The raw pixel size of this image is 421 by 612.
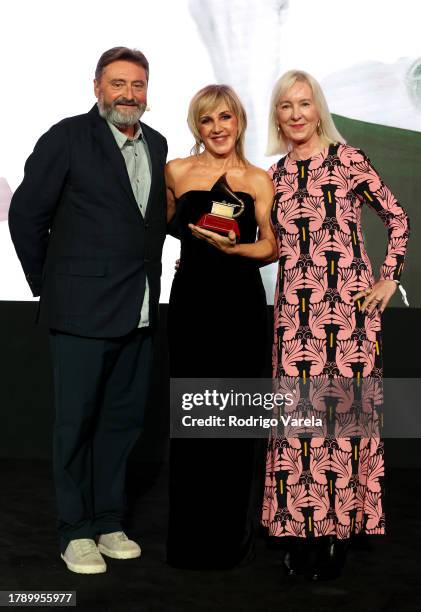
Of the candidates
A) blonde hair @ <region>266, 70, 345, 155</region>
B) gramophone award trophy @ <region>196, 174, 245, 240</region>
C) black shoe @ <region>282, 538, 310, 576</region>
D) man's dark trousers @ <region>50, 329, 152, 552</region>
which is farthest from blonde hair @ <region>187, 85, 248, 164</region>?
black shoe @ <region>282, 538, 310, 576</region>

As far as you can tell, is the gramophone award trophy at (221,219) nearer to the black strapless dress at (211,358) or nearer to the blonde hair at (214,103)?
the black strapless dress at (211,358)

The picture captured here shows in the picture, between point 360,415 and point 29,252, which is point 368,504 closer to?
point 360,415

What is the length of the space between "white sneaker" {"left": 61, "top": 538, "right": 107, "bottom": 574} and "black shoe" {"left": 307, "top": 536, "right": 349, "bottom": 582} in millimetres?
591

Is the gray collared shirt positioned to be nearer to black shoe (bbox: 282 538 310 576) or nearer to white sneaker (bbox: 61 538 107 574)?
white sneaker (bbox: 61 538 107 574)

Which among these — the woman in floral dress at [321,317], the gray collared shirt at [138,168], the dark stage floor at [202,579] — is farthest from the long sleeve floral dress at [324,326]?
the gray collared shirt at [138,168]

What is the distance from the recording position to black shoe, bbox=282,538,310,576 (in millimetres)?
2816

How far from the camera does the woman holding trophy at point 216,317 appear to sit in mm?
2760

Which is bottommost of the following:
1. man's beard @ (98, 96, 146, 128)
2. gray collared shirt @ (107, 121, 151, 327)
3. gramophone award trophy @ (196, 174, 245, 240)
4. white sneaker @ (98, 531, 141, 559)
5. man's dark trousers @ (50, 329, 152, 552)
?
white sneaker @ (98, 531, 141, 559)

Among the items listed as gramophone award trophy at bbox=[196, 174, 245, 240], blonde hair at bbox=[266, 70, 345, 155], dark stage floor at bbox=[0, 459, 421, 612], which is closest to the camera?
dark stage floor at bbox=[0, 459, 421, 612]

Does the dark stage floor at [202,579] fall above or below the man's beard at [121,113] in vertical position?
below

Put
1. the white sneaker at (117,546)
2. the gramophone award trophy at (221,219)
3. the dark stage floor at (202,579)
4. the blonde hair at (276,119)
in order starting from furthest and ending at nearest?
the white sneaker at (117,546)
the blonde hair at (276,119)
the gramophone award trophy at (221,219)
the dark stage floor at (202,579)

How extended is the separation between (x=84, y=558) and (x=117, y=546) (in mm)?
171

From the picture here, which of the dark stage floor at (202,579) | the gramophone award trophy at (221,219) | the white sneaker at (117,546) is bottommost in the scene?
the dark stage floor at (202,579)

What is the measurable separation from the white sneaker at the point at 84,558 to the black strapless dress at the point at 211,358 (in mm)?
212
